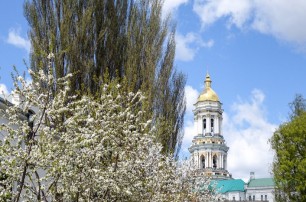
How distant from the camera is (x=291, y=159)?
32219 mm

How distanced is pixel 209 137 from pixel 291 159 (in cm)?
6670

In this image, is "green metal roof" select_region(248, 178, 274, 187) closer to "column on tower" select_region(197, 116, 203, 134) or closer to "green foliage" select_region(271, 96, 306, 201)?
"column on tower" select_region(197, 116, 203, 134)

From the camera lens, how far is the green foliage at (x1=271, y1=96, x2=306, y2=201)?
31.8 meters

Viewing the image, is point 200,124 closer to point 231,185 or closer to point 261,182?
point 231,185

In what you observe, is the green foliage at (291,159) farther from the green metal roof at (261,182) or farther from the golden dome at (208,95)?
the golden dome at (208,95)

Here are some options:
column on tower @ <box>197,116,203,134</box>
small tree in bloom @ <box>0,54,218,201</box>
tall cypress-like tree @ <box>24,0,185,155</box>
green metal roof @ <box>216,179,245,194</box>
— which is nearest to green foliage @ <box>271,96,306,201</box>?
tall cypress-like tree @ <box>24,0,185,155</box>

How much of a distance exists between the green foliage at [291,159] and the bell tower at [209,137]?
6461 cm

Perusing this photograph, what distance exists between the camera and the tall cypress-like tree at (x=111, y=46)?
861 inches

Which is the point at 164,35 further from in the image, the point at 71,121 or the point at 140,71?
the point at 71,121

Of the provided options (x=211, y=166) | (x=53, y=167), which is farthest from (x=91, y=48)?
(x=211, y=166)

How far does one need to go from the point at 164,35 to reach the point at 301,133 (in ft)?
39.6

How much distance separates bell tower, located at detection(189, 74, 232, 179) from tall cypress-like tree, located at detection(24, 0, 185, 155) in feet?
242

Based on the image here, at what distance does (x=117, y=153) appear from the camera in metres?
11.4

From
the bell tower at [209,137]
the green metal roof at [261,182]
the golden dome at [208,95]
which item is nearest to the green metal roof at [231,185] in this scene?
the bell tower at [209,137]
